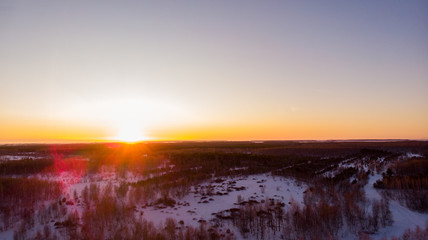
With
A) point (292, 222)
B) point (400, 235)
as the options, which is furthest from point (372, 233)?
point (292, 222)

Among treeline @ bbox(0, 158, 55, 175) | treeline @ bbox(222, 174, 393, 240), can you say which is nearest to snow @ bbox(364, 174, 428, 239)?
treeline @ bbox(222, 174, 393, 240)

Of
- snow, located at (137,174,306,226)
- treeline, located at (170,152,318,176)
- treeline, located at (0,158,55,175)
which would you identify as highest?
treeline, located at (0,158,55,175)

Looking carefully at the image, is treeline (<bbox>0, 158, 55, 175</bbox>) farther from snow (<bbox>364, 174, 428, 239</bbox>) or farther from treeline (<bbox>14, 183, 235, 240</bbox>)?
snow (<bbox>364, 174, 428, 239</bbox>)

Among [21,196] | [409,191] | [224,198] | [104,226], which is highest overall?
[409,191]

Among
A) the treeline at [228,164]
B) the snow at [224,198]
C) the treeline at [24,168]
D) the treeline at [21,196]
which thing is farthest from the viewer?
the treeline at [228,164]

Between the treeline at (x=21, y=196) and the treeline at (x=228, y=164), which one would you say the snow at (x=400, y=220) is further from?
the treeline at (x=21, y=196)

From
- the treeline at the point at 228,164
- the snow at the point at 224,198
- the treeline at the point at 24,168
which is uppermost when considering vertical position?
the treeline at the point at 24,168

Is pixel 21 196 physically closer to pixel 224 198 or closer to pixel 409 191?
pixel 224 198

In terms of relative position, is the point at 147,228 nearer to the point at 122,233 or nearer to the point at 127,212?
the point at 122,233

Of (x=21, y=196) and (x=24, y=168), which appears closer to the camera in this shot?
(x=21, y=196)

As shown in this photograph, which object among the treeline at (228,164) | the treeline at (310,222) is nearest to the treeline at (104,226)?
the treeline at (310,222)

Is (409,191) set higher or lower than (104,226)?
higher

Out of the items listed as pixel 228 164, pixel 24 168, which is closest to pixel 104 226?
pixel 24 168
